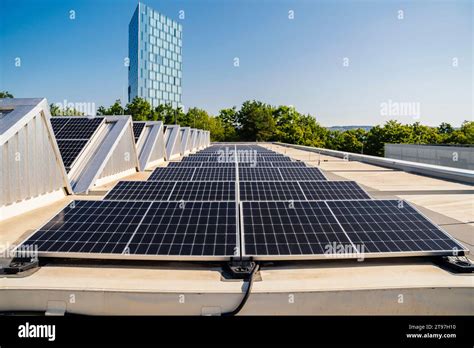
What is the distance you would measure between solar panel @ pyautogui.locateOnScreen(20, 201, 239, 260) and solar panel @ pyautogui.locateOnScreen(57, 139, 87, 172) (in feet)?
31.6

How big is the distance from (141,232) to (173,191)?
477cm

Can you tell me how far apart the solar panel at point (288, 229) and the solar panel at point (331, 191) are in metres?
2.85

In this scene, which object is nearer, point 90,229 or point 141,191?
point 90,229

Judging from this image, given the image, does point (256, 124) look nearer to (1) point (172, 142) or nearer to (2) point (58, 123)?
(1) point (172, 142)

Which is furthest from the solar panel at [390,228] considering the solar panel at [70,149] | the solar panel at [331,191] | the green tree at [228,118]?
the green tree at [228,118]

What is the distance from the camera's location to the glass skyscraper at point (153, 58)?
153250mm

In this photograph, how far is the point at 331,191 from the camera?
11.0 metres

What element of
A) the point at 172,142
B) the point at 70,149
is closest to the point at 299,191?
the point at 70,149

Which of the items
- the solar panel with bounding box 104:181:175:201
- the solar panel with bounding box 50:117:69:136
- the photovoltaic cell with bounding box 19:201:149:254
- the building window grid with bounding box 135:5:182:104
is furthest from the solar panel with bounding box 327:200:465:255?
the building window grid with bounding box 135:5:182:104

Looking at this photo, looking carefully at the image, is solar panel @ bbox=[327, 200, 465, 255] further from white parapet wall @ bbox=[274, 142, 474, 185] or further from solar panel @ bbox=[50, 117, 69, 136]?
solar panel @ bbox=[50, 117, 69, 136]

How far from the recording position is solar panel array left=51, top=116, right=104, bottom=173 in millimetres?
16688
